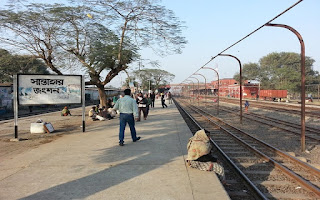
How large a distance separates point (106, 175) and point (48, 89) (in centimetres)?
644

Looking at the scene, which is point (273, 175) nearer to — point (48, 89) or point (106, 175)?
point (106, 175)

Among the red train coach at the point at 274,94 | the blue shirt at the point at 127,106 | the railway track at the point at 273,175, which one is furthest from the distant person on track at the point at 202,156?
the red train coach at the point at 274,94

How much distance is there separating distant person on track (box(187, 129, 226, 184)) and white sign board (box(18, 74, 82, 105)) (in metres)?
6.86

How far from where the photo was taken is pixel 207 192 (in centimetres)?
395

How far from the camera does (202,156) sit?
4.99m

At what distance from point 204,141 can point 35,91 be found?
24.4ft

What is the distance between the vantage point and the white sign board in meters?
9.57

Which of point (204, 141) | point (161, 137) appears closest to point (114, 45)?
point (161, 137)

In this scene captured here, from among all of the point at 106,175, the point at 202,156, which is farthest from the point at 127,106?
the point at 202,156

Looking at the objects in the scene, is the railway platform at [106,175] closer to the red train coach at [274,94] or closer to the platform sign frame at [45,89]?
the platform sign frame at [45,89]

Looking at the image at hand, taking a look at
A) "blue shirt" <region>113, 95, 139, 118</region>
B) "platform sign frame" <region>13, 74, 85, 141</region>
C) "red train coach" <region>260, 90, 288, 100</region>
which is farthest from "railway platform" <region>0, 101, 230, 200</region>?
"red train coach" <region>260, 90, 288, 100</region>

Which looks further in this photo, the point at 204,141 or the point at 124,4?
the point at 124,4

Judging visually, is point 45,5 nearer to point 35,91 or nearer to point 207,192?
point 35,91

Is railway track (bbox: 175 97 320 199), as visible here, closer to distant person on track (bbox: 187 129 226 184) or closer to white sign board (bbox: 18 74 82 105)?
distant person on track (bbox: 187 129 226 184)
